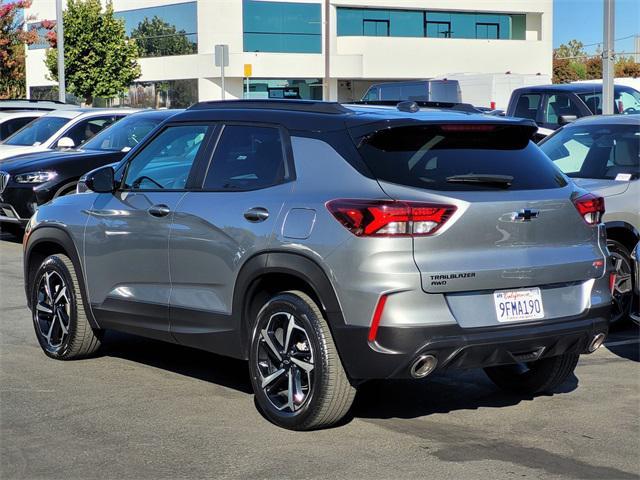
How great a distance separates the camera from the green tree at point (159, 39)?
5534 cm

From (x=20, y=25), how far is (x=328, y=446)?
4000cm

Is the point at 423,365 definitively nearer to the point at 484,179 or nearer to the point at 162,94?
the point at 484,179

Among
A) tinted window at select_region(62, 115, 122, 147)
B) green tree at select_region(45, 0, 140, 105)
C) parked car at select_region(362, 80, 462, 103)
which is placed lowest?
tinted window at select_region(62, 115, 122, 147)

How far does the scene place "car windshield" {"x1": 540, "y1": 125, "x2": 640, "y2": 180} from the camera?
28.7 ft

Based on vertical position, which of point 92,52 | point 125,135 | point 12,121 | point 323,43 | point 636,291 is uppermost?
point 323,43

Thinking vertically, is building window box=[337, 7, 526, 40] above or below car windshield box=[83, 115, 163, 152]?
above

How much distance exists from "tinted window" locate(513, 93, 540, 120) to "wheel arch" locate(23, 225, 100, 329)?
11.6 metres

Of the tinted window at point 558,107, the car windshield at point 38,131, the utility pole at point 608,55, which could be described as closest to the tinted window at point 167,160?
the utility pole at point 608,55

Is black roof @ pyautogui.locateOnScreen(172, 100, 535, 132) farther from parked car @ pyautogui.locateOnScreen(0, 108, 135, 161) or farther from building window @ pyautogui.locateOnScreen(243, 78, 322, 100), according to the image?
building window @ pyautogui.locateOnScreen(243, 78, 322, 100)

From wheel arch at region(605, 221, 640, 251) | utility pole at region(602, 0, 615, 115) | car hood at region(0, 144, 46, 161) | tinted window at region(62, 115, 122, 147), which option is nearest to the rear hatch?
wheel arch at region(605, 221, 640, 251)

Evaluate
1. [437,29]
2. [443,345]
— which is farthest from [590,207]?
[437,29]

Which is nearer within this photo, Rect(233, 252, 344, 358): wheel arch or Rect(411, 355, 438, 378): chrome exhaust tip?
Rect(411, 355, 438, 378): chrome exhaust tip

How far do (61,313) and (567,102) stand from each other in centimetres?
1203

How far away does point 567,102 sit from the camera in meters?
17.4
